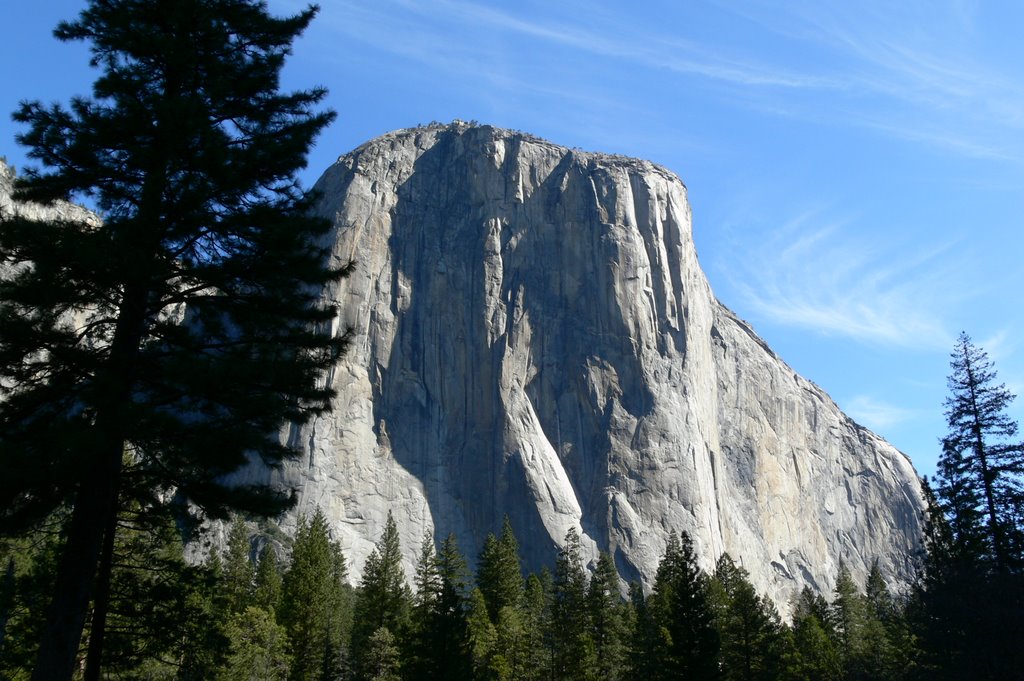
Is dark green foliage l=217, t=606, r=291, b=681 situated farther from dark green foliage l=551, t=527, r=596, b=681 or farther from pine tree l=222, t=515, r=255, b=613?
dark green foliage l=551, t=527, r=596, b=681

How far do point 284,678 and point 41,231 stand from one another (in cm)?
3444

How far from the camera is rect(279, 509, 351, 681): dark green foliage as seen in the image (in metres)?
45.5

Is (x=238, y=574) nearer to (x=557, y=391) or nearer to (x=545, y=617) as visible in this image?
(x=545, y=617)

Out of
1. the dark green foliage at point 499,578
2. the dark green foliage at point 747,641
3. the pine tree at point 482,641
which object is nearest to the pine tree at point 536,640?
the dark green foliage at point 499,578

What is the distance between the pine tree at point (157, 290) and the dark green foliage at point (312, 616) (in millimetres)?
32884

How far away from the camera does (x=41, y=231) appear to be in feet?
41.8

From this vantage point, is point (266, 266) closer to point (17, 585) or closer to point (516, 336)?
point (17, 585)

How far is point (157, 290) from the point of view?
536 inches

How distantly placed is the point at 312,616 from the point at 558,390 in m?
72.4

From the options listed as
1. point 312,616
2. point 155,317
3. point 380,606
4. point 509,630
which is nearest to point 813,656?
point 509,630

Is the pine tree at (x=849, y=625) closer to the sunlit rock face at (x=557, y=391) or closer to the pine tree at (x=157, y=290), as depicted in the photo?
the sunlit rock face at (x=557, y=391)

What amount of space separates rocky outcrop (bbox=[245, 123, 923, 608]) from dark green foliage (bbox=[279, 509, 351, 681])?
162 ft

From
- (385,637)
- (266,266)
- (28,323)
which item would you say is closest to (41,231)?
→ (28,323)

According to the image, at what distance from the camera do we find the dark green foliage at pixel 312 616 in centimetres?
4547
